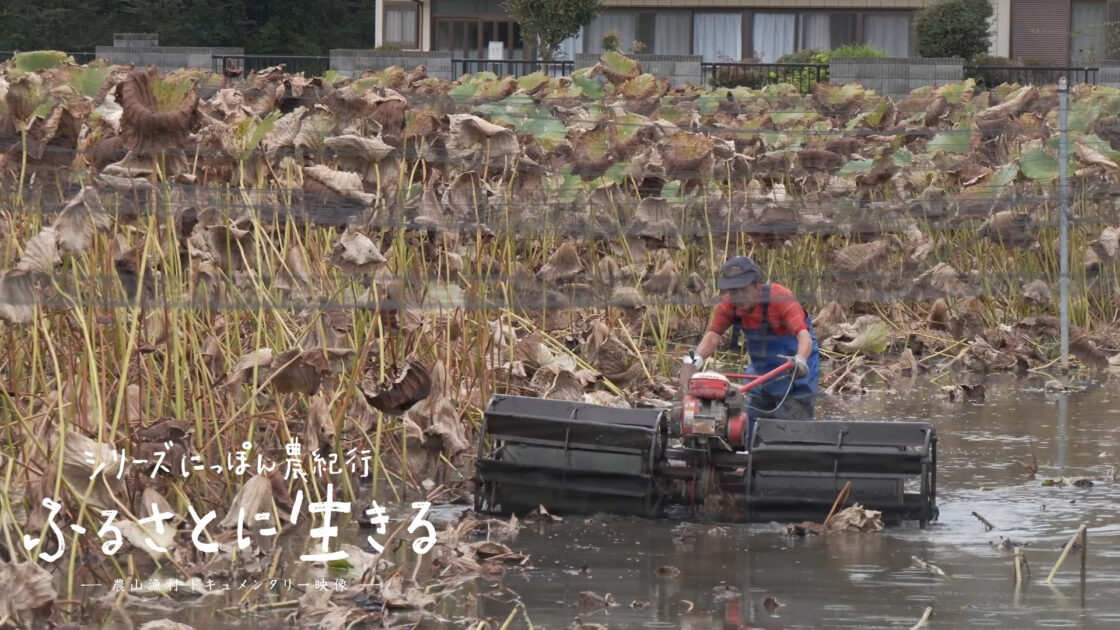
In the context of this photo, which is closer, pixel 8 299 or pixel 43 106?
pixel 8 299

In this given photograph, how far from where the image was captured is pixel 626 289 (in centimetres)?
1148

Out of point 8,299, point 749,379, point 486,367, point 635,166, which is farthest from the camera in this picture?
point 635,166

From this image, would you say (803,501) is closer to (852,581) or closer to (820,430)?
(820,430)

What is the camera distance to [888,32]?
42.8m

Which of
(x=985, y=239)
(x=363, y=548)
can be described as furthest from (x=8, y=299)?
(x=985, y=239)

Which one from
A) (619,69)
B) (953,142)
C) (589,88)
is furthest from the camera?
(589,88)

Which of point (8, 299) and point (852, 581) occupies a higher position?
point (8, 299)

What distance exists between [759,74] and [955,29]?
230 inches

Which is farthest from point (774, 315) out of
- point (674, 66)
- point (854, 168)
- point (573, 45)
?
point (573, 45)

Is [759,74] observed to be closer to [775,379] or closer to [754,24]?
[754,24]

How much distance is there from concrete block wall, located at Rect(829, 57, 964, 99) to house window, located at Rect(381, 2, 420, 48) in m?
18.6

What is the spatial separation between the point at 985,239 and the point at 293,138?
718 cm

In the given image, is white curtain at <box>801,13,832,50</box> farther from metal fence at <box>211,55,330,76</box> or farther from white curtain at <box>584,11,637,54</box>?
metal fence at <box>211,55,330,76</box>

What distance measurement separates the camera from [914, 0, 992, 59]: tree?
36.7 m
